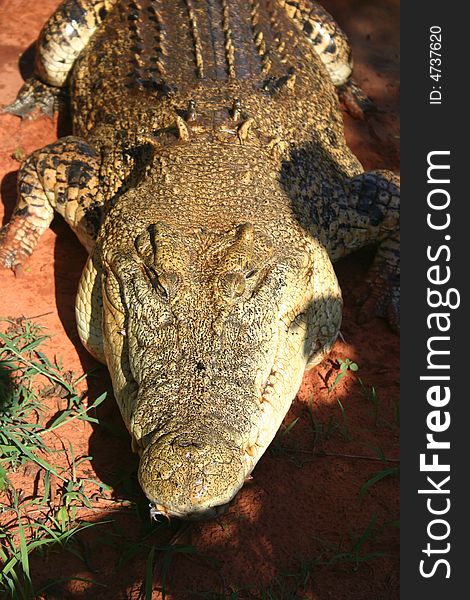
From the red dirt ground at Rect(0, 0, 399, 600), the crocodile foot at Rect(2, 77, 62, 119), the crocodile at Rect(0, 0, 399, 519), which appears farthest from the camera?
the crocodile foot at Rect(2, 77, 62, 119)

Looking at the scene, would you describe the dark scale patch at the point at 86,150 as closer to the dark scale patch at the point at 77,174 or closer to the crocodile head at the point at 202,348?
the dark scale patch at the point at 77,174

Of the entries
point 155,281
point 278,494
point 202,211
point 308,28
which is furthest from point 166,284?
point 308,28

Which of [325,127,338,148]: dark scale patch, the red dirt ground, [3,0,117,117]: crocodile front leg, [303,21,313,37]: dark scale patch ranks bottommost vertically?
the red dirt ground

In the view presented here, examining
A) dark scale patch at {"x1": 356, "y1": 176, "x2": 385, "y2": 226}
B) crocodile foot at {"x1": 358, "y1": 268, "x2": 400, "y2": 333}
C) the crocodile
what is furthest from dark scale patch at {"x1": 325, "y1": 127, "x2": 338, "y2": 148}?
crocodile foot at {"x1": 358, "y1": 268, "x2": 400, "y2": 333}

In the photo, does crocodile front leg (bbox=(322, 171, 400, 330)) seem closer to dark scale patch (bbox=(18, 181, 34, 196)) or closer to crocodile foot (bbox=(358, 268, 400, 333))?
crocodile foot (bbox=(358, 268, 400, 333))

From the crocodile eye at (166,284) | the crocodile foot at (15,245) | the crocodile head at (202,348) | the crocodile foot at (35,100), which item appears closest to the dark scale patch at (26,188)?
the crocodile foot at (15,245)

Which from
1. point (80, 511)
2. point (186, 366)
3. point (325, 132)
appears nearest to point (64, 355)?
point (80, 511)

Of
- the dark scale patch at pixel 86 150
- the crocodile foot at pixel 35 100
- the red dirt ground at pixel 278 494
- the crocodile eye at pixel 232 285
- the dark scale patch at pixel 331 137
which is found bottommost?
the red dirt ground at pixel 278 494

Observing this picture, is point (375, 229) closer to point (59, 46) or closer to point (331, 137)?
point (331, 137)
